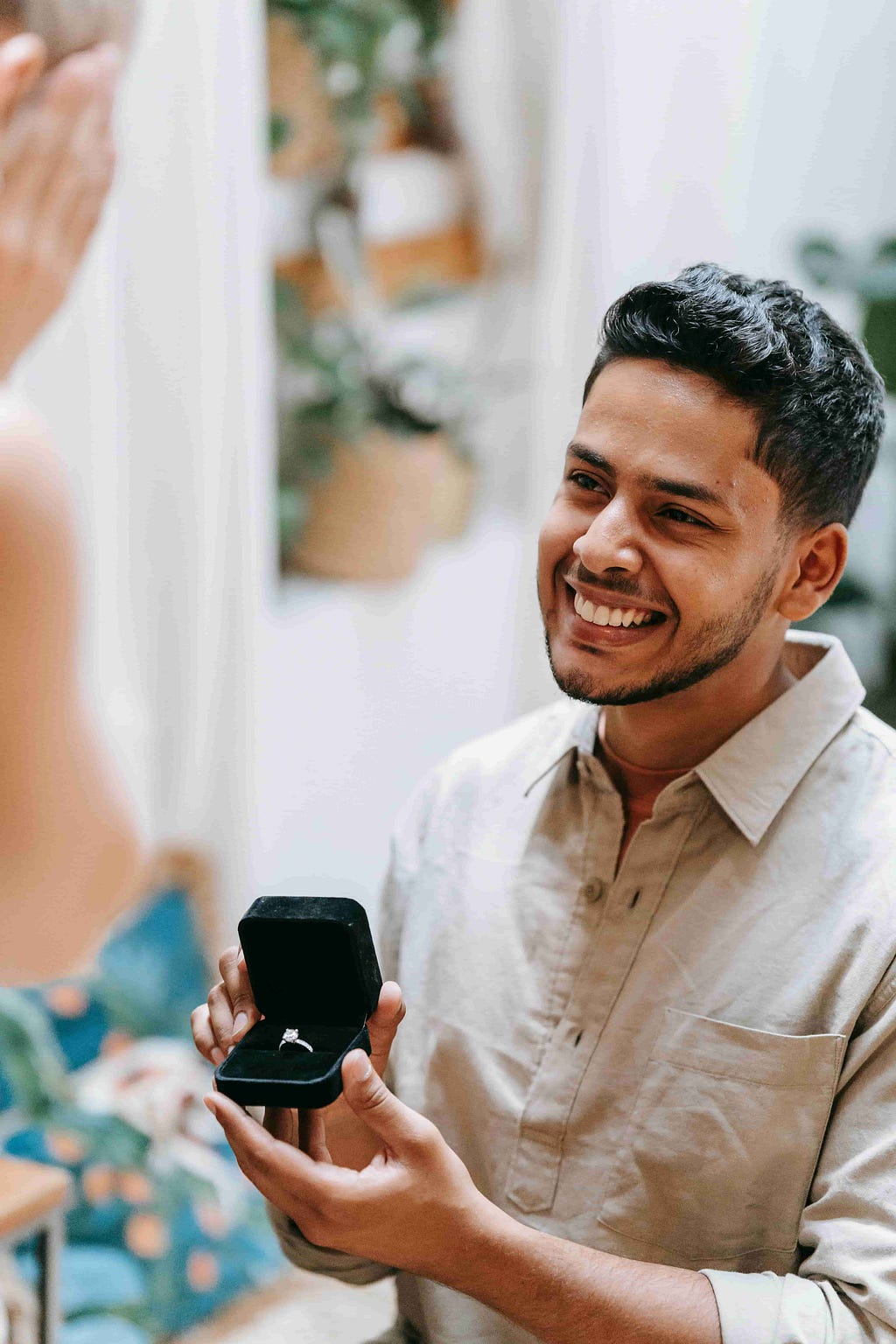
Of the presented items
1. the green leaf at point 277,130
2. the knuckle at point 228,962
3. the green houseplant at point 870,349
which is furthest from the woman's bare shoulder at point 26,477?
the green houseplant at point 870,349

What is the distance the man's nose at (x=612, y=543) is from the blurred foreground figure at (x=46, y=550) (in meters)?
0.53

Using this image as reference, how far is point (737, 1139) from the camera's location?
3.39ft

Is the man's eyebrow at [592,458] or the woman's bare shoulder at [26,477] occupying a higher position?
the man's eyebrow at [592,458]

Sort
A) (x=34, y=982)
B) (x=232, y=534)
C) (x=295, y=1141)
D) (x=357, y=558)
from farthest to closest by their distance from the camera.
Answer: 1. (x=357, y=558)
2. (x=232, y=534)
3. (x=34, y=982)
4. (x=295, y=1141)

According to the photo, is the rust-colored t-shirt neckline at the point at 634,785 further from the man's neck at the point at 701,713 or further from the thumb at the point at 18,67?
the thumb at the point at 18,67

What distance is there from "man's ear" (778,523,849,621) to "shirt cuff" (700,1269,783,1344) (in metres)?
0.50

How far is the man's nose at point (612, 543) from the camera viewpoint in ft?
3.41

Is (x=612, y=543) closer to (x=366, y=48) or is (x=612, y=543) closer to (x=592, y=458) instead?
(x=592, y=458)

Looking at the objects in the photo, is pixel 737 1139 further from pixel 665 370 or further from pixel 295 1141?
pixel 665 370

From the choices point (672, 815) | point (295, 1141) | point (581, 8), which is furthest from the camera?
point (581, 8)

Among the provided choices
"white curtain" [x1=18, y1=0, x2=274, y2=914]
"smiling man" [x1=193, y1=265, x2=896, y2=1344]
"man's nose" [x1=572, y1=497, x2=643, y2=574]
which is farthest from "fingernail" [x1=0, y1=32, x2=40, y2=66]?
"man's nose" [x1=572, y1=497, x2=643, y2=574]

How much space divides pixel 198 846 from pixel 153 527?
485 mm

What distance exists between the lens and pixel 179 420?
6.11 ft

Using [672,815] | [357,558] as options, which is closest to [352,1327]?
[672,815]
